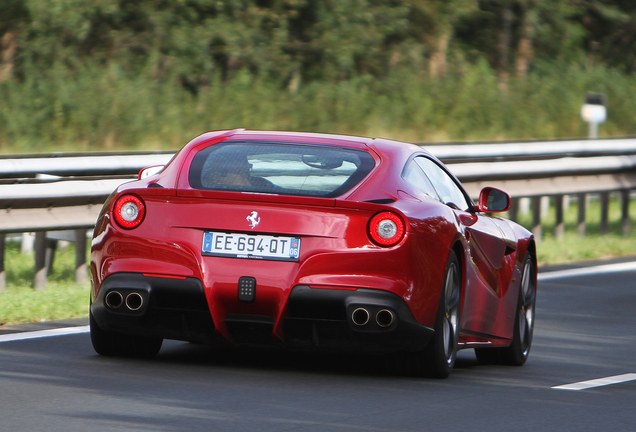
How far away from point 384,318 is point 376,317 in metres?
0.05

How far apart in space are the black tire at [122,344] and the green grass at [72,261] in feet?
6.10

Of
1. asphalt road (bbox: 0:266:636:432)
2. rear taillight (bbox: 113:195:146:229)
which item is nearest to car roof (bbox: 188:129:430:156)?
rear taillight (bbox: 113:195:146:229)

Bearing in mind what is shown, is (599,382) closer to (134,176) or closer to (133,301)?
(133,301)

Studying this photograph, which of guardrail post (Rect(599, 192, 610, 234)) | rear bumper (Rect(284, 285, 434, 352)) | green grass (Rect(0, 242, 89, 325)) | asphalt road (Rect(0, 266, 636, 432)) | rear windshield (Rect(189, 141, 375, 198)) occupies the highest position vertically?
rear windshield (Rect(189, 141, 375, 198))

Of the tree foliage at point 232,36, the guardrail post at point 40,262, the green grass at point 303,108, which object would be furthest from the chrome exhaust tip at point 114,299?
the tree foliage at point 232,36

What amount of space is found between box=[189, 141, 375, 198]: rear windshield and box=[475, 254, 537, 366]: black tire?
1.89 m

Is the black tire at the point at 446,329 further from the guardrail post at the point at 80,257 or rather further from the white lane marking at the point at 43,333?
the guardrail post at the point at 80,257

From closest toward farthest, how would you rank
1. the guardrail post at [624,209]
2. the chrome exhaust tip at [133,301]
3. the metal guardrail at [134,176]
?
the chrome exhaust tip at [133,301]
the metal guardrail at [134,176]
the guardrail post at [624,209]

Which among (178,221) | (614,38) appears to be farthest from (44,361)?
(614,38)

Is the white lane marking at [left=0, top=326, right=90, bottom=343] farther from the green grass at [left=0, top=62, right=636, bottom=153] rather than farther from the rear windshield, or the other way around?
the green grass at [left=0, top=62, right=636, bottom=153]

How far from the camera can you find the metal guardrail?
10.4 m

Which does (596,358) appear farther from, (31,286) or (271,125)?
(271,125)

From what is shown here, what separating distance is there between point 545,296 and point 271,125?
16.9 meters

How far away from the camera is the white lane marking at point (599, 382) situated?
7.04m
